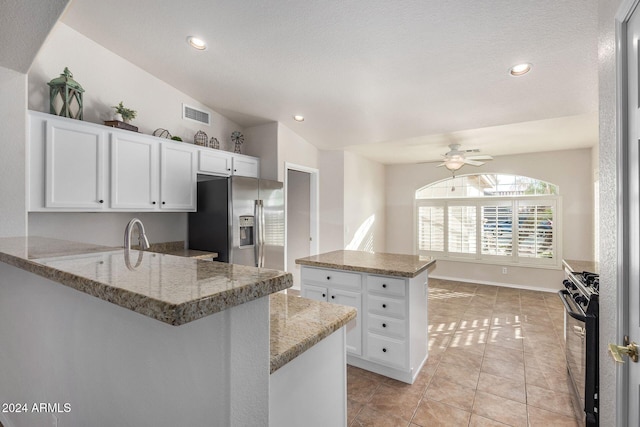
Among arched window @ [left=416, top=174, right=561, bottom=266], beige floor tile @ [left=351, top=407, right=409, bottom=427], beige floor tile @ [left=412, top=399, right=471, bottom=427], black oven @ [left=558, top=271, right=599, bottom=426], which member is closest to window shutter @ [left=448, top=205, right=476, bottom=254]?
arched window @ [left=416, top=174, right=561, bottom=266]

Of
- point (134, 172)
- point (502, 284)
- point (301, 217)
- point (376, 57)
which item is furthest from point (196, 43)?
point (502, 284)

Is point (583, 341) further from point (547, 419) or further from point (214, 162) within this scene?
point (214, 162)

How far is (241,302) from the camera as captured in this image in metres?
0.64

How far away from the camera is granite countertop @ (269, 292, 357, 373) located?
909 millimetres

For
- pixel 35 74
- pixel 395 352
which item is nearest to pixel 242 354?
pixel 395 352

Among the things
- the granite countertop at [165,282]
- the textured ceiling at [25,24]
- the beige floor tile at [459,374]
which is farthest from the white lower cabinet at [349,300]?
the textured ceiling at [25,24]

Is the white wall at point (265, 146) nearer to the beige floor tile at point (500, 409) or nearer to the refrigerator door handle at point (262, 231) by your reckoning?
the refrigerator door handle at point (262, 231)

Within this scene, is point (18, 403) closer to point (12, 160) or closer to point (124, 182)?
point (12, 160)

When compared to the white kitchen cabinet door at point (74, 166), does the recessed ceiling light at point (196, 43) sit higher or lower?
higher

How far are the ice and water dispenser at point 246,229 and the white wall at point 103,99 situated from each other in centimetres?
81

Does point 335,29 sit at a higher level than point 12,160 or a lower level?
higher

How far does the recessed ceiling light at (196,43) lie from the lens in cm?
269

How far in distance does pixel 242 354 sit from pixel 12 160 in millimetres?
2428

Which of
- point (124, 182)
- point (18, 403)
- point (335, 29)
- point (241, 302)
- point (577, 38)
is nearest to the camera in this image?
point (241, 302)
